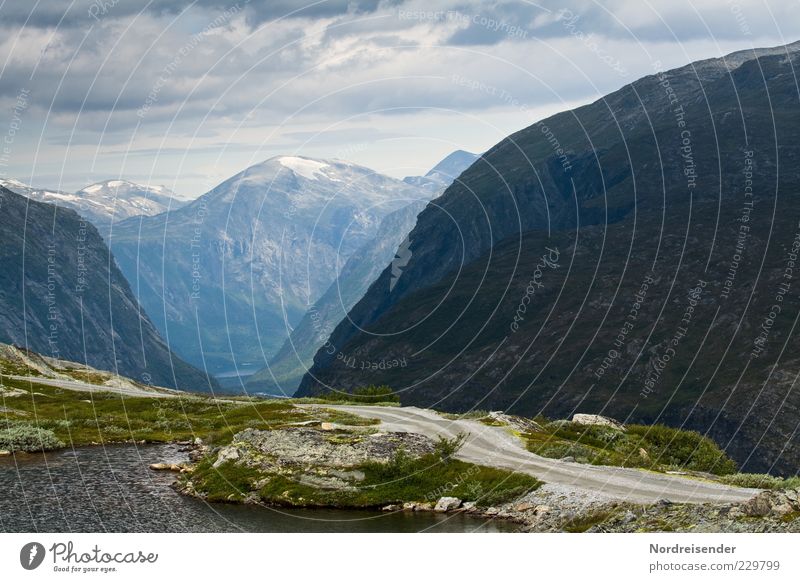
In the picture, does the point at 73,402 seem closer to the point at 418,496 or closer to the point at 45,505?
the point at 45,505

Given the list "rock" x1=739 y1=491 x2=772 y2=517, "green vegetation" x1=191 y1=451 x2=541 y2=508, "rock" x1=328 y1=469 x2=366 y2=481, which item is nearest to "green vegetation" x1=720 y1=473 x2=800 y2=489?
"rock" x1=739 y1=491 x2=772 y2=517

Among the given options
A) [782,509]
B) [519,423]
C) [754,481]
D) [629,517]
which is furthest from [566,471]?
[519,423]

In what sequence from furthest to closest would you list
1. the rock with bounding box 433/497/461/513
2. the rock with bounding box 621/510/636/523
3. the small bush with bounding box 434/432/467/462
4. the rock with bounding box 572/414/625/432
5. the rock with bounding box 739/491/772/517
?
the rock with bounding box 572/414/625/432 < the small bush with bounding box 434/432/467/462 < the rock with bounding box 433/497/461/513 < the rock with bounding box 621/510/636/523 < the rock with bounding box 739/491/772/517

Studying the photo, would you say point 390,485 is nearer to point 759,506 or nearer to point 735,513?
point 735,513

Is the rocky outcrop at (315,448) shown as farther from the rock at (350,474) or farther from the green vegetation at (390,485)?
the green vegetation at (390,485)

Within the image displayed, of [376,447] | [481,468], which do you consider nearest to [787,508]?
[481,468]

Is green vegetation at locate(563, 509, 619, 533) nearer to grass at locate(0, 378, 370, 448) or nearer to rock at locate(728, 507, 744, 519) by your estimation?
rock at locate(728, 507, 744, 519)

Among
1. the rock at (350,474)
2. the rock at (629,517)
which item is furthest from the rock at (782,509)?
the rock at (350,474)
